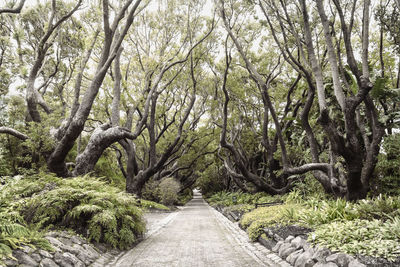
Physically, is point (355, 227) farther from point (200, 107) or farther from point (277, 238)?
point (200, 107)

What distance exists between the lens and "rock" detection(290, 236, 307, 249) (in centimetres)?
501

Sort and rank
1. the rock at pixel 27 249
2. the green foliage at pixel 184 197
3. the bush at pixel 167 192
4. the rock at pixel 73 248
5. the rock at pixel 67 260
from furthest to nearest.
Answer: the green foliage at pixel 184 197 → the bush at pixel 167 192 → the rock at pixel 73 248 → the rock at pixel 67 260 → the rock at pixel 27 249

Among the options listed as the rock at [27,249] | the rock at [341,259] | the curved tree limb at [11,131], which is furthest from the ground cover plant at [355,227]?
the curved tree limb at [11,131]

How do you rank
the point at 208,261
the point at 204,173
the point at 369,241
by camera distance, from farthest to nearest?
the point at 204,173 → the point at 208,261 → the point at 369,241

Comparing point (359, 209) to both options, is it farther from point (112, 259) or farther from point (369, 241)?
point (112, 259)

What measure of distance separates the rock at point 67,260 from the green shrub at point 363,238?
14.0 ft

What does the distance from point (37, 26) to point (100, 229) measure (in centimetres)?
1208

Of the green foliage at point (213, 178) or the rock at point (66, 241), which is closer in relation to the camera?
the rock at point (66, 241)

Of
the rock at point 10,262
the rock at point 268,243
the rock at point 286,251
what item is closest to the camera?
the rock at point 10,262

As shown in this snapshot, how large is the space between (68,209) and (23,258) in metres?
2.06

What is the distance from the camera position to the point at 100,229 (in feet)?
18.0

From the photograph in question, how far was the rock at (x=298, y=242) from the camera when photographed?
16.4ft

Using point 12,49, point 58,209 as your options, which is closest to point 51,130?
point 58,209

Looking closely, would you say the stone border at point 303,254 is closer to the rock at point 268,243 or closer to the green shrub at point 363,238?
the rock at point 268,243
